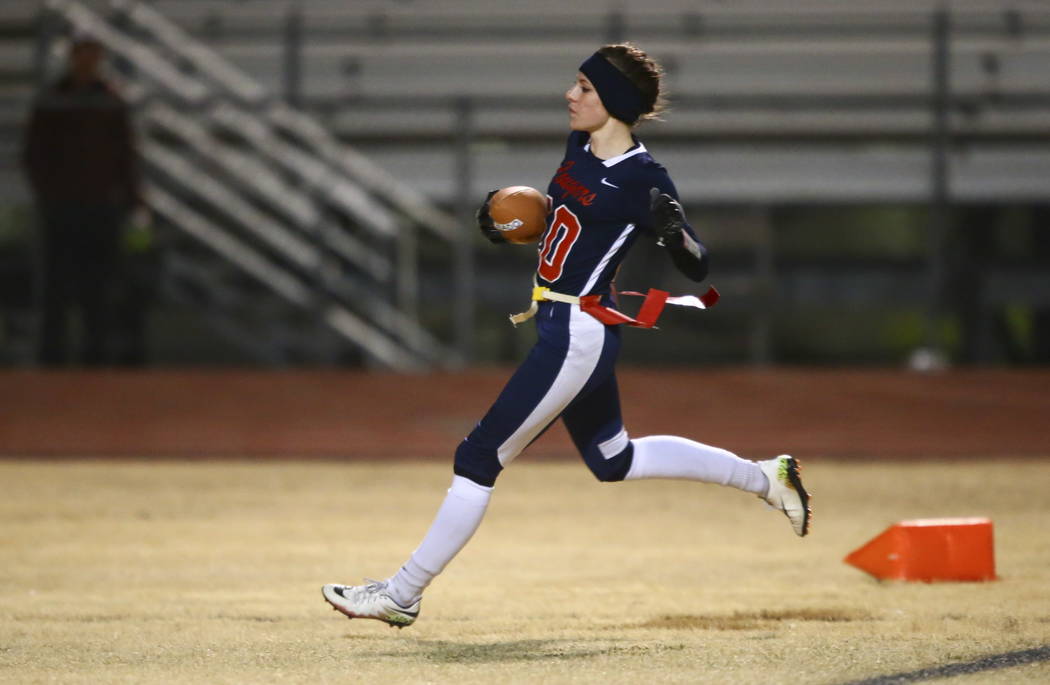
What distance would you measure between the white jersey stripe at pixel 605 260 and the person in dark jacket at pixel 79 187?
7.26 meters

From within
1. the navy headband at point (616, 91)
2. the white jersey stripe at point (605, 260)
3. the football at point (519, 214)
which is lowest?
the white jersey stripe at point (605, 260)

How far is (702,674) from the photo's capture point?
443cm

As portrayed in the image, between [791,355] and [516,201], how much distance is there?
27.1ft

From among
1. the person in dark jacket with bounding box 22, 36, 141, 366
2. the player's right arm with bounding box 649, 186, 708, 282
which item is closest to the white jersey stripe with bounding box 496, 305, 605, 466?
the player's right arm with bounding box 649, 186, 708, 282

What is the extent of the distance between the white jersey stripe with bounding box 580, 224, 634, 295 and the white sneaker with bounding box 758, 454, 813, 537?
3.25ft

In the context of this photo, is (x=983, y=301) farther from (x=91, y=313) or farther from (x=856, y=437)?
(x=91, y=313)

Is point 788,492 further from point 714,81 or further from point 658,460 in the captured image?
point 714,81

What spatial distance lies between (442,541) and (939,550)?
7.27 ft

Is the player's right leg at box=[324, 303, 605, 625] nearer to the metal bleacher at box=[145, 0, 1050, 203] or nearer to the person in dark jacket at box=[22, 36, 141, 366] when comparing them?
the metal bleacher at box=[145, 0, 1050, 203]

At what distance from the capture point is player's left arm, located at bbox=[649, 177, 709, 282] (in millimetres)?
4906

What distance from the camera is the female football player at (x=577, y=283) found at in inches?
199

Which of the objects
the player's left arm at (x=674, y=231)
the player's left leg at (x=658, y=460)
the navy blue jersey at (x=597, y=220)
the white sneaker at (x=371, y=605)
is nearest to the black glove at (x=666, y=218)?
the player's left arm at (x=674, y=231)

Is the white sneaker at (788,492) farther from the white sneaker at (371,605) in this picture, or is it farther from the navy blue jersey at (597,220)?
the white sneaker at (371,605)

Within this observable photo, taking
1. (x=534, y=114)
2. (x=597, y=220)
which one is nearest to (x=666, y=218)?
(x=597, y=220)
